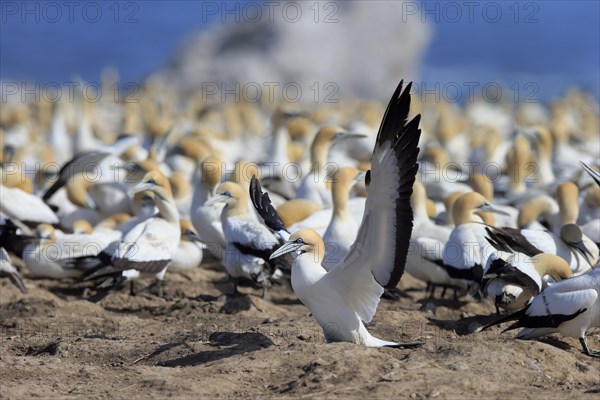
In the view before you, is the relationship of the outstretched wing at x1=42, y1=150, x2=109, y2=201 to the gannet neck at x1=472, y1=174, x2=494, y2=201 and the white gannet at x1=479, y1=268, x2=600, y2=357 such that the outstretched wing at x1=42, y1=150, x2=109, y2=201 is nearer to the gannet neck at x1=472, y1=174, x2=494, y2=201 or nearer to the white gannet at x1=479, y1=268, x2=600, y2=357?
the gannet neck at x1=472, y1=174, x2=494, y2=201

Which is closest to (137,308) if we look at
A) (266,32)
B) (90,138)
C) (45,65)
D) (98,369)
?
(98,369)

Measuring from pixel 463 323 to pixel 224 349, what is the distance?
205 cm

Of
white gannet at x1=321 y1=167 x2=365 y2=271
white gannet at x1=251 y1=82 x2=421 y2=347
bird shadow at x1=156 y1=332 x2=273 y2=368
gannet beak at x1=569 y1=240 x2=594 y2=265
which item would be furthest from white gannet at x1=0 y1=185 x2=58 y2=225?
gannet beak at x1=569 y1=240 x2=594 y2=265

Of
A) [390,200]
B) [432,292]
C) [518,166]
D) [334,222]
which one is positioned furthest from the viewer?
[518,166]

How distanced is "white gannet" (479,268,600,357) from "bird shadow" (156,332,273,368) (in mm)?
1515

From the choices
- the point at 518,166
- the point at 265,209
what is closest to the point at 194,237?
the point at 265,209

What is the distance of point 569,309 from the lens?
21.3ft

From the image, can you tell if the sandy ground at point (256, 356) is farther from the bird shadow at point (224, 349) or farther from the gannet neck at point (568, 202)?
the gannet neck at point (568, 202)

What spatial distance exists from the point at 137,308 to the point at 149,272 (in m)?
0.31

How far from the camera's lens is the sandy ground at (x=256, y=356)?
5.51m

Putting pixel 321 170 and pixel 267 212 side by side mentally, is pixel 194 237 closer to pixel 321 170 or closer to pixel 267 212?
pixel 321 170

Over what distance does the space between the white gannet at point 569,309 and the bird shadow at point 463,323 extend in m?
0.86

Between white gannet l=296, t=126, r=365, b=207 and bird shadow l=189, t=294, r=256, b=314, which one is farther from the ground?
white gannet l=296, t=126, r=365, b=207

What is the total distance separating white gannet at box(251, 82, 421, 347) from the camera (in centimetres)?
563
